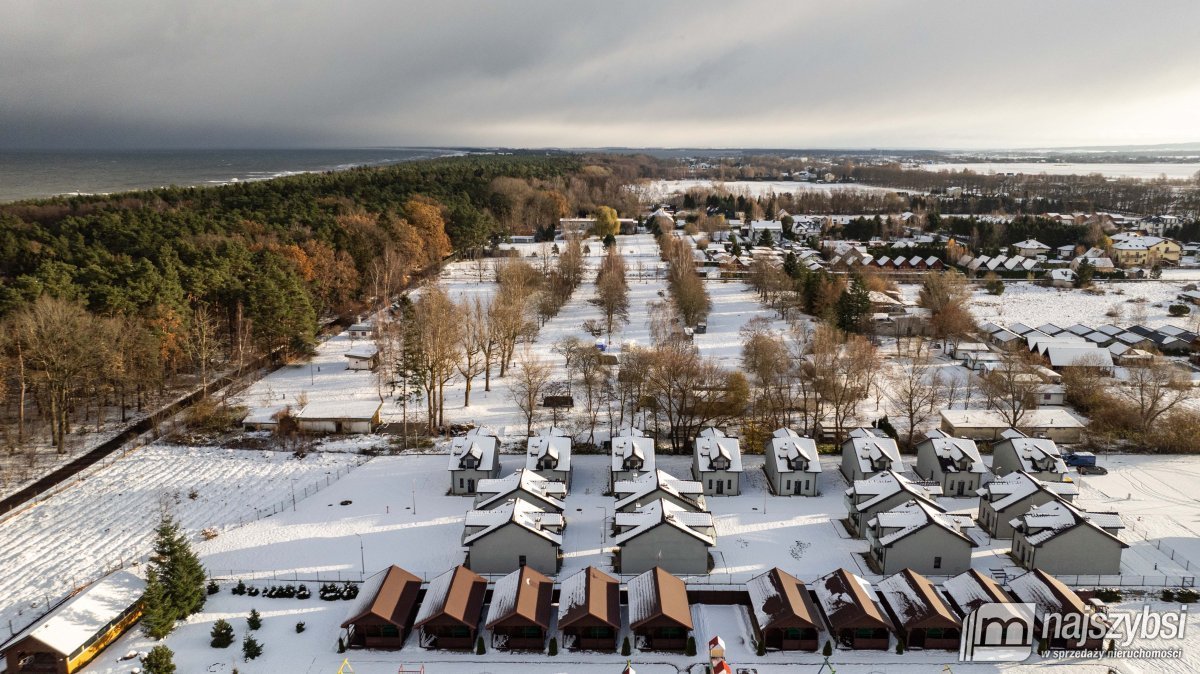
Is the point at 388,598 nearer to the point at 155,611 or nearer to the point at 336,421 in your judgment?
the point at 155,611

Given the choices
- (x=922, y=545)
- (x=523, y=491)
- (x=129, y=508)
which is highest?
(x=523, y=491)

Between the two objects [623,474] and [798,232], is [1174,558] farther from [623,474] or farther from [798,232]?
[798,232]

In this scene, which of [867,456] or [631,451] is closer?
[867,456]

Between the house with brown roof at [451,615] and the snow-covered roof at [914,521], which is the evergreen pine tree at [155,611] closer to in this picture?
the house with brown roof at [451,615]

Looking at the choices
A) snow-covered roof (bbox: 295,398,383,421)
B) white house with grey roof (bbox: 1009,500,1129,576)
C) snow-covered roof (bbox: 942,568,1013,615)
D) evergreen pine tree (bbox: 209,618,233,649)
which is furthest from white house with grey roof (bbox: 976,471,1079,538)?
snow-covered roof (bbox: 295,398,383,421)

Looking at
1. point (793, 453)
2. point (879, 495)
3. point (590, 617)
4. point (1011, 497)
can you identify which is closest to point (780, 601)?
point (590, 617)

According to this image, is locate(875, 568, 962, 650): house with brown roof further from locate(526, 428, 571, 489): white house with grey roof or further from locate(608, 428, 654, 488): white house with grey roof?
locate(526, 428, 571, 489): white house with grey roof

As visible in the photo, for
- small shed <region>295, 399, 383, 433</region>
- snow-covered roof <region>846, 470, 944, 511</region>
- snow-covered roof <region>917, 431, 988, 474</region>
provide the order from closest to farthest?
snow-covered roof <region>846, 470, 944, 511</region> → snow-covered roof <region>917, 431, 988, 474</region> → small shed <region>295, 399, 383, 433</region>
